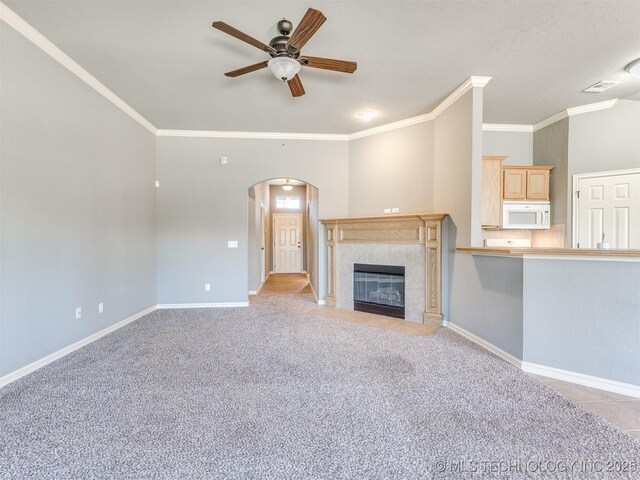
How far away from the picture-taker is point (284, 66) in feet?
8.01

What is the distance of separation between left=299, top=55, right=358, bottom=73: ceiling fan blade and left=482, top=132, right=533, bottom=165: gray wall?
126 inches

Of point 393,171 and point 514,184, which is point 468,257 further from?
point 393,171

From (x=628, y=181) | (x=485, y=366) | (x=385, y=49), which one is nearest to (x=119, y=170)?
(x=385, y=49)

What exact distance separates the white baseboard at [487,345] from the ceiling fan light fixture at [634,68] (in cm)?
326

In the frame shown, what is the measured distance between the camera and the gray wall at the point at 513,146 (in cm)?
470

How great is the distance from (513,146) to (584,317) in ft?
11.1

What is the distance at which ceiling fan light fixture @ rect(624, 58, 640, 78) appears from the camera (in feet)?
9.85

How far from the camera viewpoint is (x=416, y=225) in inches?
164

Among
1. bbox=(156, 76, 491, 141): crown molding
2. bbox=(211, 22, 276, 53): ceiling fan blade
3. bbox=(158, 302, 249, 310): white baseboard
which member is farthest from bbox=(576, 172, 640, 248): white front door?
bbox=(158, 302, 249, 310): white baseboard

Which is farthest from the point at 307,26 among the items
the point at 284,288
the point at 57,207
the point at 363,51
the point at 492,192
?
the point at 284,288

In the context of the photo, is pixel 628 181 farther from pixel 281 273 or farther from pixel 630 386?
pixel 281 273

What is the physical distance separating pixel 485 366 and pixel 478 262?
1.11 meters

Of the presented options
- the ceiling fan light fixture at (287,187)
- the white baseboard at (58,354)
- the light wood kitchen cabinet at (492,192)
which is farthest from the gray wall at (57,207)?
the ceiling fan light fixture at (287,187)

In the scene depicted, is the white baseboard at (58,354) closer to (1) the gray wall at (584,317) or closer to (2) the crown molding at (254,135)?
(2) the crown molding at (254,135)
